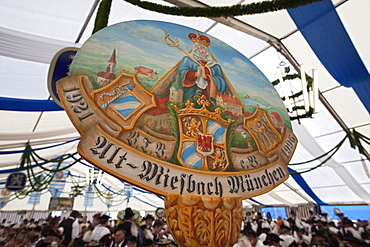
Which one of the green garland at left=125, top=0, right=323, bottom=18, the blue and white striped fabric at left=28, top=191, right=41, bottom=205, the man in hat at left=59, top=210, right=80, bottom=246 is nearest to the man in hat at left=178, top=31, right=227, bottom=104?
the green garland at left=125, top=0, right=323, bottom=18

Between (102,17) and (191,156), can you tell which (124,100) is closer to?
(191,156)

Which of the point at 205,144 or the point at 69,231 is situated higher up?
the point at 205,144

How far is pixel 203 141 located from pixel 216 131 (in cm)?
9

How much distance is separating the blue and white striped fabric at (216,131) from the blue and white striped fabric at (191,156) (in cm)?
11

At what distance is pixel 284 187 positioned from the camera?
10164 millimetres

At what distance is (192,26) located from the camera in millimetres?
3711

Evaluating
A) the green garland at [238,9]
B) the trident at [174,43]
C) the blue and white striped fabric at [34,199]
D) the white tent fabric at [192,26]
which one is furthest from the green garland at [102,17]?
the blue and white striped fabric at [34,199]

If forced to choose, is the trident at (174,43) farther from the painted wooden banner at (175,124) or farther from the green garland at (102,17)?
the green garland at (102,17)

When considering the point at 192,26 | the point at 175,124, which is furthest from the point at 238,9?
the point at 192,26

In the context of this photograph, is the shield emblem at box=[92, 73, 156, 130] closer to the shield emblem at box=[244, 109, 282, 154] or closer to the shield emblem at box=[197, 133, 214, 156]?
the shield emblem at box=[197, 133, 214, 156]

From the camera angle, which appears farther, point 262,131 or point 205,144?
point 262,131

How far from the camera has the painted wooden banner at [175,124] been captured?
0.80 meters

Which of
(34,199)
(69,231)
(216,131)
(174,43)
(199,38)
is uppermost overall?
(199,38)

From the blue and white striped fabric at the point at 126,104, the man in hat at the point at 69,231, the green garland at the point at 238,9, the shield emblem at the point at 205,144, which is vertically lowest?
the man in hat at the point at 69,231
